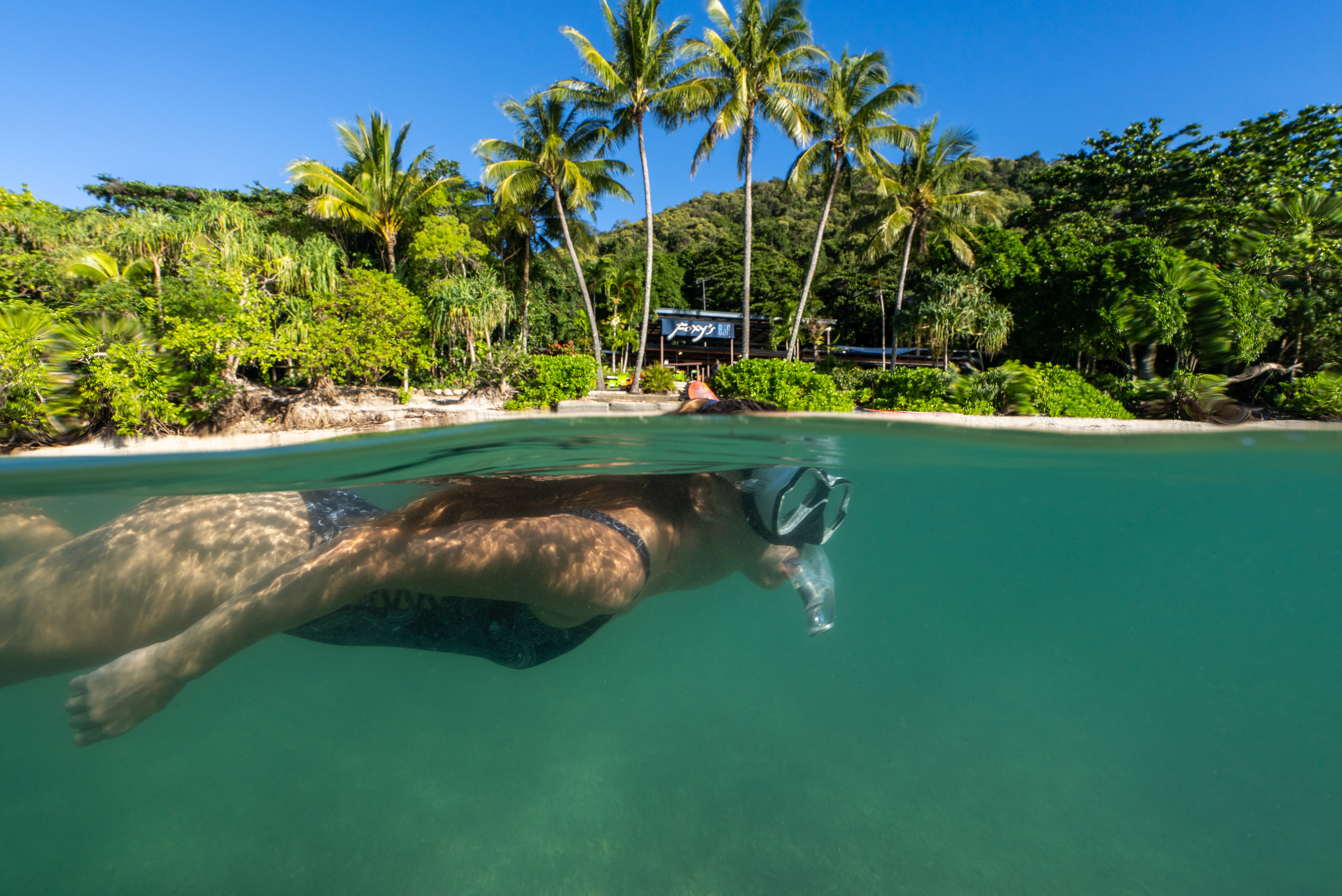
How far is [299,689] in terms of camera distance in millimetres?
12914

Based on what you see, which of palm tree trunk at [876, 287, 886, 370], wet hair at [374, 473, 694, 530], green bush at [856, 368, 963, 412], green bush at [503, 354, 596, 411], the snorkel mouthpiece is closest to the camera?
the snorkel mouthpiece

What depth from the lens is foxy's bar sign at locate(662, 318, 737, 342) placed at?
122 feet

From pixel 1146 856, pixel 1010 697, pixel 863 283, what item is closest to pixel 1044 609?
pixel 1010 697

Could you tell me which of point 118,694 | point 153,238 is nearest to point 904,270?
point 153,238

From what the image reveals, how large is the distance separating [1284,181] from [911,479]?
785 inches

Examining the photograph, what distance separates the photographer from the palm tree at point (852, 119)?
20797 millimetres

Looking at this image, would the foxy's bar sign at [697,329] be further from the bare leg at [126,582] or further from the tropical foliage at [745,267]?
the bare leg at [126,582]

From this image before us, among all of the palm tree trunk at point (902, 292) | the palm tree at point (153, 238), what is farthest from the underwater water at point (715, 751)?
the palm tree trunk at point (902, 292)

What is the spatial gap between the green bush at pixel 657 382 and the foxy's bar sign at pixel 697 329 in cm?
1474

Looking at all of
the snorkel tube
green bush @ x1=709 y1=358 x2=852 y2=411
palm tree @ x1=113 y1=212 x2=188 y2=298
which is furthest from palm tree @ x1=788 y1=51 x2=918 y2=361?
palm tree @ x1=113 y1=212 x2=188 y2=298

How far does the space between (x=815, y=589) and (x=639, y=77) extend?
20.6m

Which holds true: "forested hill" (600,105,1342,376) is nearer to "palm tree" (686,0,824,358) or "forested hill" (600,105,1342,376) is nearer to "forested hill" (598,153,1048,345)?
"forested hill" (598,153,1048,345)

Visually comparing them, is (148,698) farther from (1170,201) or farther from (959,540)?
(1170,201)

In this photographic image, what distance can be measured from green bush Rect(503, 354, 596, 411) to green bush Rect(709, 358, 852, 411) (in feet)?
14.2
